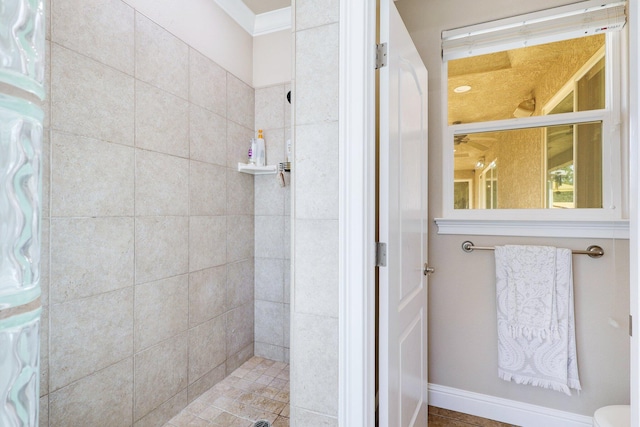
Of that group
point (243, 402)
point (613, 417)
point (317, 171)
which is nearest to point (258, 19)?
point (317, 171)

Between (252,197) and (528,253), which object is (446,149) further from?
(252,197)

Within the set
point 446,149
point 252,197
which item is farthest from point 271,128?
point 446,149

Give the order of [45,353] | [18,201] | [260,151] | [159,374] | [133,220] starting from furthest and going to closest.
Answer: [260,151] < [159,374] < [133,220] < [45,353] < [18,201]

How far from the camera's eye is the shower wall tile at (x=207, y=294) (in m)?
1.96

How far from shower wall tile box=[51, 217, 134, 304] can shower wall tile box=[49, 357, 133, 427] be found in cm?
39

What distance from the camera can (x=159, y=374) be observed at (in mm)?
1737

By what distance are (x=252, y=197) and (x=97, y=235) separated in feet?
4.03

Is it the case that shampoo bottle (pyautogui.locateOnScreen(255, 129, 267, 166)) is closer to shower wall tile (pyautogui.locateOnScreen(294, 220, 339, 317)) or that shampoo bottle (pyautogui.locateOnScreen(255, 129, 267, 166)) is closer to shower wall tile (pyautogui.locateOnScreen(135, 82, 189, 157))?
shower wall tile (pyautogui.locateOnScreen(135, 82, 189, 157))

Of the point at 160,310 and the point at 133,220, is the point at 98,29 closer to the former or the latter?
the point at 133,220

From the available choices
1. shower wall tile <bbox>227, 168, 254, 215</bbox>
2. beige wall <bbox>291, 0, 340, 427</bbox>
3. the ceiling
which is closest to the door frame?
beige wall <bbox>291, 0, 340, 427</bbox>

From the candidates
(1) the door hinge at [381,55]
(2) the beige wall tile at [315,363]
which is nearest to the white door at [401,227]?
(1) the door hinge at [381,55]

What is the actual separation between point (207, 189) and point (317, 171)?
1241 mm

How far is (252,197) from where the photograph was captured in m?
2.54

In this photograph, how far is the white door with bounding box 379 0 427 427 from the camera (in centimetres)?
111
